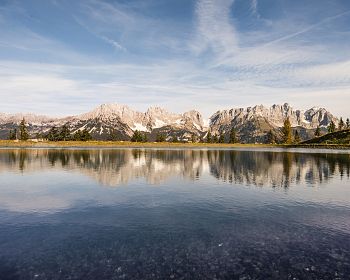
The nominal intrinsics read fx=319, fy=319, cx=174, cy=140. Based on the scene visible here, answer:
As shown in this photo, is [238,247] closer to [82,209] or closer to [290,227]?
[290,227]

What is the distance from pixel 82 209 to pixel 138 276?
19.8 m

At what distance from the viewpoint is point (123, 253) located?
2497 cm

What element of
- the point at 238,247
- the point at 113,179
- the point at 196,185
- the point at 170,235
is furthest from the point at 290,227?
the point at 113,179

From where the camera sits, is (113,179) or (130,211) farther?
(113,179)

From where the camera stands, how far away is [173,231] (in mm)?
30406

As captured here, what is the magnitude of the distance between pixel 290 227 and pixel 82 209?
23.9 metres

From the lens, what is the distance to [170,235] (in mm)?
29250

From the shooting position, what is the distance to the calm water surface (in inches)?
878

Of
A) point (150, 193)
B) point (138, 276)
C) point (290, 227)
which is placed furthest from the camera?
point (150, 193)

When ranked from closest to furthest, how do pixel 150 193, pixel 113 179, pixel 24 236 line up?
pixel 24 236 < pixel 150 193 < pixel 113 179

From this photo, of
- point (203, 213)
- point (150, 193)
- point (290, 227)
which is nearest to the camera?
point (290, 227)

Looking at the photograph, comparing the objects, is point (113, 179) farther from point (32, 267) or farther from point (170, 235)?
point (32, 267)

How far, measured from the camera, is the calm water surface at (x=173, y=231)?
22.3m

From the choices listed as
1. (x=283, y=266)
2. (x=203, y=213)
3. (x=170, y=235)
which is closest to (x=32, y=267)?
(x=170, y=235)
